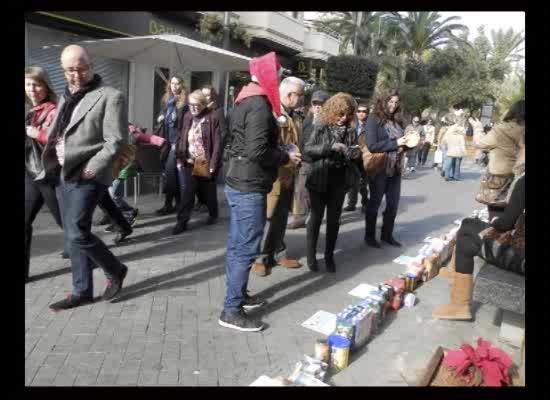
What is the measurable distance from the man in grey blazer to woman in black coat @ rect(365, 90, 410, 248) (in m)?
2.87

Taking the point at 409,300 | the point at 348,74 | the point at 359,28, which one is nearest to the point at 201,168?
the point at 409,300

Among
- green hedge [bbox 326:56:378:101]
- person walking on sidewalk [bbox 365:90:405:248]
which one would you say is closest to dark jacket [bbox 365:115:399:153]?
person walking on sidewalk [bbox 365:90:405:248]

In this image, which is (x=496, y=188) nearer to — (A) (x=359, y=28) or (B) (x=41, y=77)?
(B) (x=41, y=77)

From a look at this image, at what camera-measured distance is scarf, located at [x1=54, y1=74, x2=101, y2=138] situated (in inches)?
137

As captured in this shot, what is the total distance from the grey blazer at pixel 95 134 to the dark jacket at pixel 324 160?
1792 millimetres

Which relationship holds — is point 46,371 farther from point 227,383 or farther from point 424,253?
point 424,253

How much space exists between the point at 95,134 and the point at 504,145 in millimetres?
3555

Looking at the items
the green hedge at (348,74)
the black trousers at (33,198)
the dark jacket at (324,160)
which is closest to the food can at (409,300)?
the dark jacket at (324,160)

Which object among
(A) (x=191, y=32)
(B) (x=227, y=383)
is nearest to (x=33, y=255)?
(B) (x=227, y=383)

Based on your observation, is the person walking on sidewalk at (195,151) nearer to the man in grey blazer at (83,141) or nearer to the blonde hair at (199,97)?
the blonde hair at (199,97)

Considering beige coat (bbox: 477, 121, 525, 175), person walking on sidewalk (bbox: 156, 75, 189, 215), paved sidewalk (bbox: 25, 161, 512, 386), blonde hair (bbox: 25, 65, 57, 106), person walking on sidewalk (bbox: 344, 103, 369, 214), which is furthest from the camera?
person walking on sidewalk (bbox: 156, 75, 189, 215)

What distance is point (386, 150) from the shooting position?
5.35 meters

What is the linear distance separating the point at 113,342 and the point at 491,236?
281 centimetres

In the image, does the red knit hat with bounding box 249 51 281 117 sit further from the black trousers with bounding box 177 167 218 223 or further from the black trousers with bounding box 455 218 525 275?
the black trousers with bounding box 177 167 218 223
